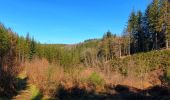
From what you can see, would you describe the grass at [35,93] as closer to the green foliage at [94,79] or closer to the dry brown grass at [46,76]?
the dry brown grass at [46,76]

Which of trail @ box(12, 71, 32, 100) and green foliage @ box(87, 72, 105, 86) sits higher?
green foliage @ box(87, 72, 105, 86)

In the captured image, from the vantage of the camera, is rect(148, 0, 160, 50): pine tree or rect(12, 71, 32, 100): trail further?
rect(148, 0, 160, 50): pine tree

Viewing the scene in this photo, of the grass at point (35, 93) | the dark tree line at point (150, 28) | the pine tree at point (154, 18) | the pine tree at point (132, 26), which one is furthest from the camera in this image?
the pine tree at point (132, 26)

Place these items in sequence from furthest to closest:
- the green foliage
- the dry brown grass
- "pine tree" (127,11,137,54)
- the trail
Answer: "pine tree" (127,11,137,54)
the green foliage
the dry brown grass
the trail

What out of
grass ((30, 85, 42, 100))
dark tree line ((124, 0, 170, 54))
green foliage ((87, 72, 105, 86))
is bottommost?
grass ((30, 85, 42, 100))

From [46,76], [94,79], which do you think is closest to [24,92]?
[46,76]

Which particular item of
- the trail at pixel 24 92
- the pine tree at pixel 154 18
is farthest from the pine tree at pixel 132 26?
the trail at pixel 24 92

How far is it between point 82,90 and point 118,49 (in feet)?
262

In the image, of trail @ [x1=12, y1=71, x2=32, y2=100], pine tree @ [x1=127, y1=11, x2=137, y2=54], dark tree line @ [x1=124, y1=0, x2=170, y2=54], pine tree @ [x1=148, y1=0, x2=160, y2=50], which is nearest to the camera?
trail @ [x1=12, y1=71, x2=32, y2=100]

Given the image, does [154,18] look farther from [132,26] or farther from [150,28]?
[132,26]

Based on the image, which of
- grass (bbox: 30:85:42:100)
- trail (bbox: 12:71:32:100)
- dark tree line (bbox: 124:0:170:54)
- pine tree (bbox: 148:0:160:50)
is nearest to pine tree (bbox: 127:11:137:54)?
dark tree line (bbox: 124:0:170:54)

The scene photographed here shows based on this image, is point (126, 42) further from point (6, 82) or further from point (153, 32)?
point (6, 82)

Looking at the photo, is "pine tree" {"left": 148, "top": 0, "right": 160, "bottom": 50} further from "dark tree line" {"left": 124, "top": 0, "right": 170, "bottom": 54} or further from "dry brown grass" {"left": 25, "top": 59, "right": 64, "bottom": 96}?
"dry brown grass" {"left": 25, "top": 59, "right": 64, "bottom": 96}

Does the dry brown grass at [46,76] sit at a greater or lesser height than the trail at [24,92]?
greater
